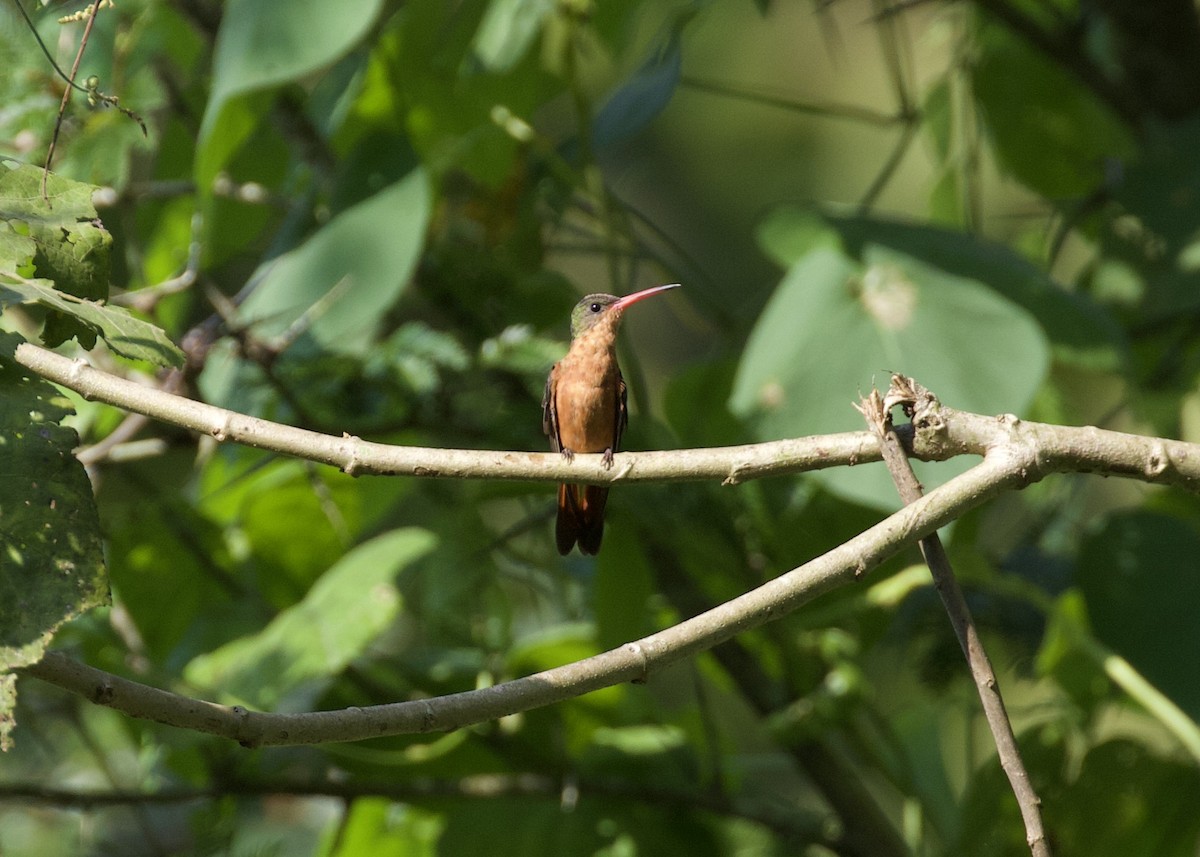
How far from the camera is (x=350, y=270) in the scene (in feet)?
11.2

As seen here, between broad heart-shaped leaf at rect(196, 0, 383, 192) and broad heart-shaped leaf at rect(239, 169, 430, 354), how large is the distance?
58cm

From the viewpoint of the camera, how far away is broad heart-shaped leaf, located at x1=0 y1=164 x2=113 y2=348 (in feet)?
6.27

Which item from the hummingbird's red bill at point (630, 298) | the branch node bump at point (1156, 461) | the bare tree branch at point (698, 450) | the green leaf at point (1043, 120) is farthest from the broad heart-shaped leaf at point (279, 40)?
the green leaf at point (1043, 120)

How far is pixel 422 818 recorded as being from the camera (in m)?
3.99

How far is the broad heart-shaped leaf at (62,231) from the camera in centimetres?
191

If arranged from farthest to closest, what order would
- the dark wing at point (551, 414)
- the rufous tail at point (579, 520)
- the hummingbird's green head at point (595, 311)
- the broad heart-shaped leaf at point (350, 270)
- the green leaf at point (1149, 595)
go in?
the hummingbird's green head at point (595, 311), the dark wing at point (551, 414), the rufous tail at point (579, 520), the green leaf at point (1149, 595), the broad heart-shaped leaf at point (350, 270)

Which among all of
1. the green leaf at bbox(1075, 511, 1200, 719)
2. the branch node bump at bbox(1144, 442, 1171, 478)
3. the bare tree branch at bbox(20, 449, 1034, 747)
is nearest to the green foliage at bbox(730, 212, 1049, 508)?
the green leaf at bbox(1075, 511, 1200, 719)

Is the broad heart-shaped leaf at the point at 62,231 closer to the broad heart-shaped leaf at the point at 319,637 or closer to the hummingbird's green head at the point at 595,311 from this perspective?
the broad heart-shaped leaf at the point at 319,637

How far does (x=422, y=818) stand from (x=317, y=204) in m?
1.94

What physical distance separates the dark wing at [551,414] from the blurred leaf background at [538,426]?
0.08 metres

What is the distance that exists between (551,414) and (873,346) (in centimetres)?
106

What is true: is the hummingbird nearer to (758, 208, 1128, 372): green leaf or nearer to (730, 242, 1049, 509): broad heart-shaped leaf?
(730, 242, 1049, 509): broad heart-shaped leaf

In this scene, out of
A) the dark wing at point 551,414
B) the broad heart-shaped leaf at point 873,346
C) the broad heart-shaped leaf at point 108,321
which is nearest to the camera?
the broad heart-shaped leaf at point 108,321

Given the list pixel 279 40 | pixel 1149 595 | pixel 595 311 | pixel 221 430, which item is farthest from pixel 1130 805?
pixel 279 40
